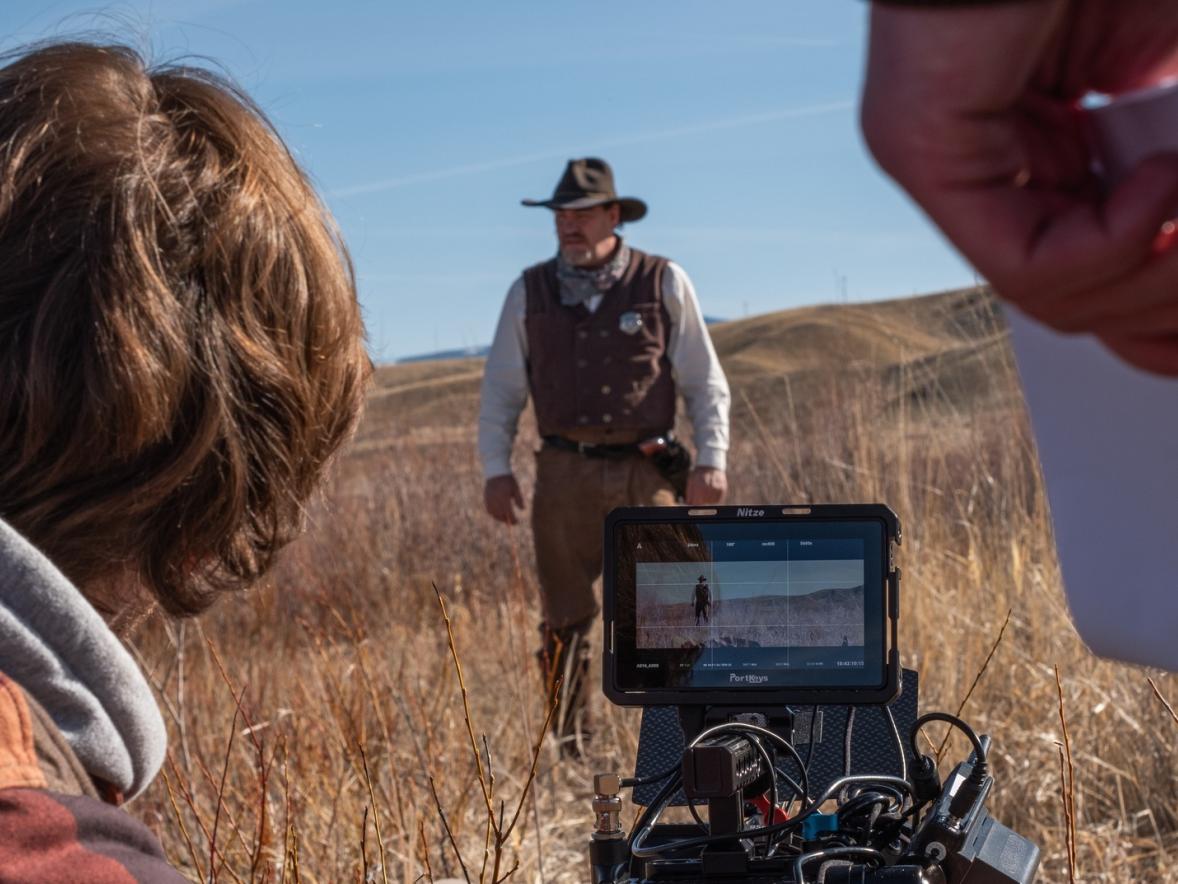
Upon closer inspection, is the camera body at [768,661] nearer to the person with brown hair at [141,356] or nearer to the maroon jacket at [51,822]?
the person with brown hair at [141,356]

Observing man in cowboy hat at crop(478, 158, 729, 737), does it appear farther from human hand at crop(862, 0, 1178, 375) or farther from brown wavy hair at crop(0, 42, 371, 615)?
human hand at crop(862, 0, 1178, 375)

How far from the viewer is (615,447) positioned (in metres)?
4.75

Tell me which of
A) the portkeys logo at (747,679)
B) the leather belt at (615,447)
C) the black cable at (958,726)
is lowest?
the leather belt at (615,447)

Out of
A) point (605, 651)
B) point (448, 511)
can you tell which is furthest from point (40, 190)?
point (448, 511)

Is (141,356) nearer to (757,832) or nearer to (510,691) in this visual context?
(757,832)

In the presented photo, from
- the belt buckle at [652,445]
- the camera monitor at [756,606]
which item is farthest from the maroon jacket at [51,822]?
the belt buckle at [652,445]

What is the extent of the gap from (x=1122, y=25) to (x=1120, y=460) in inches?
8.3

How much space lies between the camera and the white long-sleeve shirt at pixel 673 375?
15.4 feet

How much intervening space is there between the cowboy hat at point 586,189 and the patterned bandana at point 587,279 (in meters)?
0.19

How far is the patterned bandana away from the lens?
4.73 metres

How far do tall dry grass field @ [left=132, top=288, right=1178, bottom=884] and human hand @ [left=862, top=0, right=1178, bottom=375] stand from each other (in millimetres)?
223

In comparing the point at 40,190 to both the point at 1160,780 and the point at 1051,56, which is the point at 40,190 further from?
the point at 1160,780

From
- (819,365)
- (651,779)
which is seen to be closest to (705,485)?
(651,779)

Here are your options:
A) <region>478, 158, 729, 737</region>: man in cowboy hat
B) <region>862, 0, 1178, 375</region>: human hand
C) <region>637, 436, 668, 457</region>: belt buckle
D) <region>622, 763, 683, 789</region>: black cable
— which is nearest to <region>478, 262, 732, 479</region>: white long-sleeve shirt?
<region>478, 158, 729, 737</region>: man in cowboy hat
